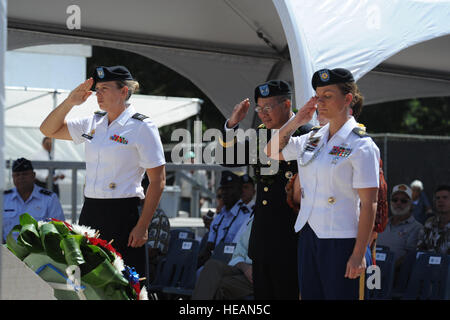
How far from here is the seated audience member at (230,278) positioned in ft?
18.1

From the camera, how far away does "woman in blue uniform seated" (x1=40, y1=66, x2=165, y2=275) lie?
3.88m

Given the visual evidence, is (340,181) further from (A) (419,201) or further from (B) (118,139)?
(A) (419,201)

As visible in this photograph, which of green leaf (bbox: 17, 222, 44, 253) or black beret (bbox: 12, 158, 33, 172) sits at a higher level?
black beret (bbox: 12, 158, 33, 172)

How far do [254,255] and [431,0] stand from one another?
2935 mm

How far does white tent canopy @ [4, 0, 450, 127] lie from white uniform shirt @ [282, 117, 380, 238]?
4.78 ft

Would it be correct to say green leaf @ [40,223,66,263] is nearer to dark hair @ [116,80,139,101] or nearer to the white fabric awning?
dark hair @ [116,80,139,101]

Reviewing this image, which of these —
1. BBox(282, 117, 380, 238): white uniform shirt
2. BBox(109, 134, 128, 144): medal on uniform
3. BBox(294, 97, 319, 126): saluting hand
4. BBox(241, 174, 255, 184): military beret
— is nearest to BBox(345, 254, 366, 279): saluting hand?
BBox(282, 117, 380, 238): white uniform shirt

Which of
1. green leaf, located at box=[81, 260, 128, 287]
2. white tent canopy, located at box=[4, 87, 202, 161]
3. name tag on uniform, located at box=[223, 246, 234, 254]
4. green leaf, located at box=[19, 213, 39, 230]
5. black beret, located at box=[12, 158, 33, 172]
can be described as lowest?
name tag on uniform, located at box=[223, 246, 234, 254]

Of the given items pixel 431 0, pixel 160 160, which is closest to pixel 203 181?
pixel 431 0

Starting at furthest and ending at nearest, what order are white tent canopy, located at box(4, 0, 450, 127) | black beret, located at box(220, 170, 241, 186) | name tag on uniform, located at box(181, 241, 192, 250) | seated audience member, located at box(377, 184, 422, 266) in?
1. black beret, located at box(220, 170, 241, 186)
2. seated audience member, located at box(377, 184, 422, 266)
3. name tag on uniform, located at box(181, 241, 192, 250)
4. white tent canopy, located at box(4, 0, 450, 127)

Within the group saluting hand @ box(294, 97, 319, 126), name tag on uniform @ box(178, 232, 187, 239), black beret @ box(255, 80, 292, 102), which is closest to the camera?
saluting hand @ box(294, 97, 319, 126)

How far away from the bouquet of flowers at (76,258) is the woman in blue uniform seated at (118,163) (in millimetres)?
1488

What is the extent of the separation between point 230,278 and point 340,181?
263 centimetres

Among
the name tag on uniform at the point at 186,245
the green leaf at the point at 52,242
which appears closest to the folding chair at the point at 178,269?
the name tag on uniform at the point at 186,245
